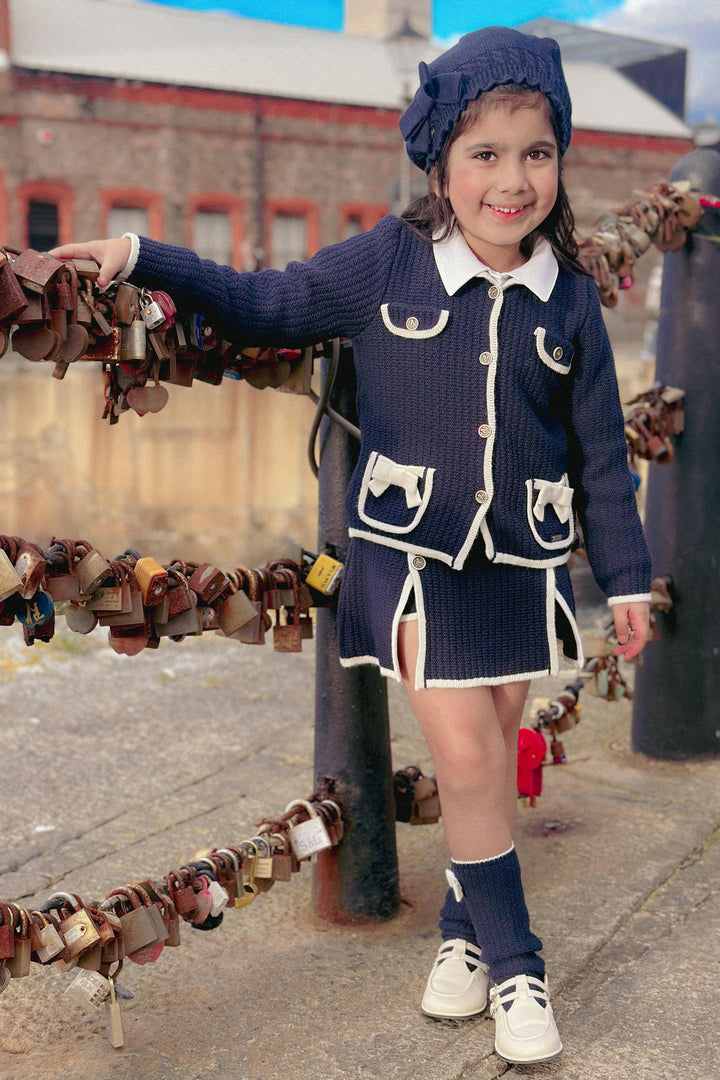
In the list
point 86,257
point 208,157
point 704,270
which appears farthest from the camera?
point 208,157

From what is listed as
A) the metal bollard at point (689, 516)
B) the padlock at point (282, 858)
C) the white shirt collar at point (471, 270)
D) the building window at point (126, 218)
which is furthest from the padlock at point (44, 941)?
the building window at point (126, 218)

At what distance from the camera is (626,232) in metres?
2.59

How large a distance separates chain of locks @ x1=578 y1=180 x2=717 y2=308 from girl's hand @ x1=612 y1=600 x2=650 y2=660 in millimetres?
720

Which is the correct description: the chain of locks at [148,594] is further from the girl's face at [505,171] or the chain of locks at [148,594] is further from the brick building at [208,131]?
the brick building at [208,131]

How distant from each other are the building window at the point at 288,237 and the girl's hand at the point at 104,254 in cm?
2132

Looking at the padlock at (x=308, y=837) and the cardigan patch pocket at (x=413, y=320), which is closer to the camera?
the cardigan patch pocket at (x=413, y=320)

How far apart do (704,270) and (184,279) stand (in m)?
1.72

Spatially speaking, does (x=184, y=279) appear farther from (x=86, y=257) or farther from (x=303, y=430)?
(x=303, y=430)

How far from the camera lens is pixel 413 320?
6.06ft

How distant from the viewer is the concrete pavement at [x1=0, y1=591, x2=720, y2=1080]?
5.94 feet

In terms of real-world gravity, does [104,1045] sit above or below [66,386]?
below

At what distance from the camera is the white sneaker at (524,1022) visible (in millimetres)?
1766

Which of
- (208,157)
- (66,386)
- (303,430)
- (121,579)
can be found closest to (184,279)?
(121,579)

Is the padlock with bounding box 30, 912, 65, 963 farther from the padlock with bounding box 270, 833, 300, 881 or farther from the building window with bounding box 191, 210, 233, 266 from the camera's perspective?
the building window with bounding box 191, 210, 233, 266
